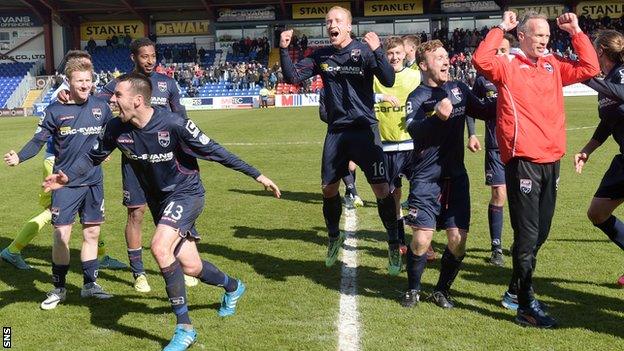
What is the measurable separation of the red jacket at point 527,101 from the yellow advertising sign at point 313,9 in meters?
47.2

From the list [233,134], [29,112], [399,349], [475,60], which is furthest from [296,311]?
[29,112]

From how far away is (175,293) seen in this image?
4.87m

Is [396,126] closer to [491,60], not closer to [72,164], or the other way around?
[491,60]

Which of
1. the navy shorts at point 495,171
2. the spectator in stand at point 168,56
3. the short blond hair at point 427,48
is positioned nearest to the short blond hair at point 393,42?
the navy shorts at point 495,171

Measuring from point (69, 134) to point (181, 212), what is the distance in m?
1.75

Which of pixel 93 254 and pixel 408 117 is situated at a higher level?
pixel 408 117

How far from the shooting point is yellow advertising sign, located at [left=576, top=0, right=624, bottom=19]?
50875 millimetres

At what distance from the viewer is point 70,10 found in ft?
166

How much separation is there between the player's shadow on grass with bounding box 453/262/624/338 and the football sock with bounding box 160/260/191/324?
95.0 inches

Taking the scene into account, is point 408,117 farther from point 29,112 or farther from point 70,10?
point 70,10

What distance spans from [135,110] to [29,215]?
634 centimetres

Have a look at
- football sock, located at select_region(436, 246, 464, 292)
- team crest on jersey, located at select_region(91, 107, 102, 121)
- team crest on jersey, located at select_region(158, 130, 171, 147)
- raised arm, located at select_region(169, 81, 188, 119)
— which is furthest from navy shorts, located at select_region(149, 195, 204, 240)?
football sock, located at select_region(436, 246, 464, 292)

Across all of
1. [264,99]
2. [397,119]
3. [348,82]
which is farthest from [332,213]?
[264,99]

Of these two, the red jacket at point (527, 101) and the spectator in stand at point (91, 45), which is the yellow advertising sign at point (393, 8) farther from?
the red jacket at point (527, 101)
